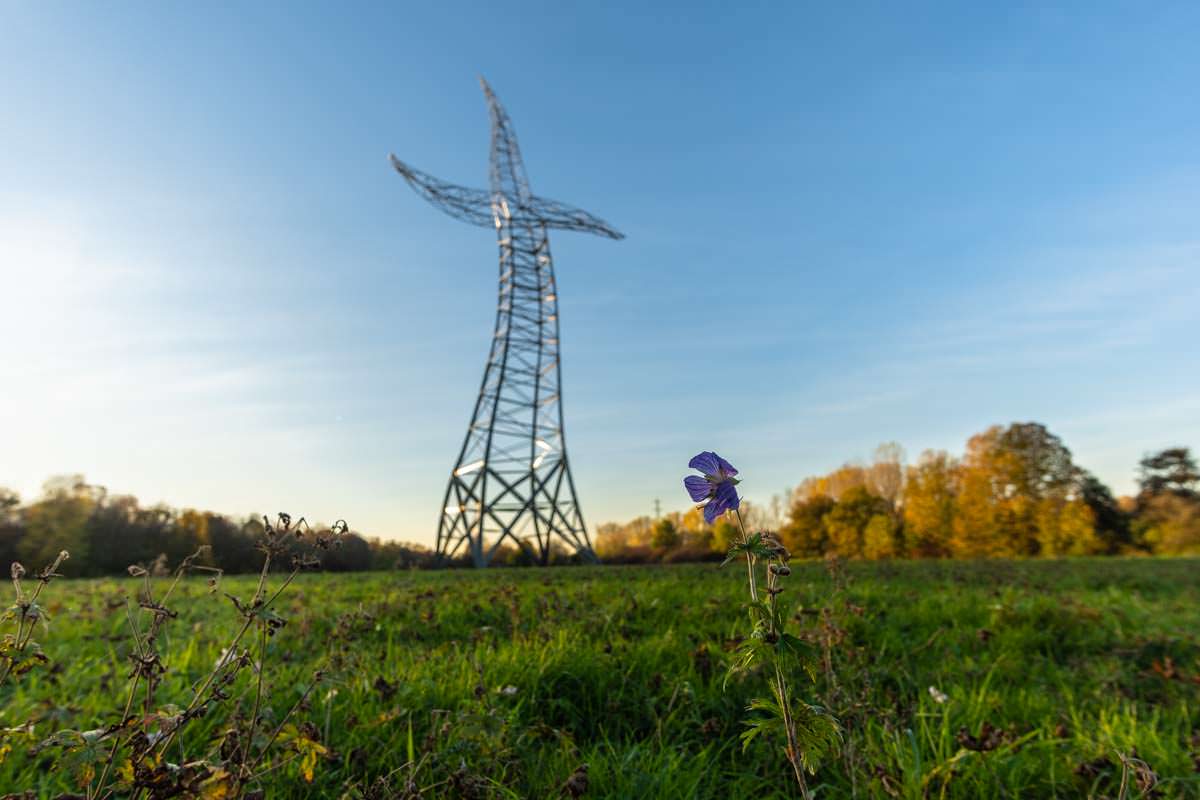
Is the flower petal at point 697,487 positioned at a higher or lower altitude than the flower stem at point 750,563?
higher

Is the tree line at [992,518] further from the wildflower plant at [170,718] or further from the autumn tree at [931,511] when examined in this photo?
the wildflower plant at [170,718]

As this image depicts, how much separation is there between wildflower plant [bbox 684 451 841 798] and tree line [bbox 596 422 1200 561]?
36452mm

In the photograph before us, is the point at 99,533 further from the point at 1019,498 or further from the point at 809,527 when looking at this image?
the point at 1019,498

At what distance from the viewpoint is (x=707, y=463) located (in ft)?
4.30

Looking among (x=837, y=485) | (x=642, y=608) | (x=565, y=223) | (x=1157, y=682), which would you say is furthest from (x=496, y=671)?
(x=837, y=485)

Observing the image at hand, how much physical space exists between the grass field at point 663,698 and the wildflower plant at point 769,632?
1.92 ft

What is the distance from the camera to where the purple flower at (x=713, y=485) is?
1295 mm

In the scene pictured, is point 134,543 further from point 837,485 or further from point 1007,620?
point 837,485

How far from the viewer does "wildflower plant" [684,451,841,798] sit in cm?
120

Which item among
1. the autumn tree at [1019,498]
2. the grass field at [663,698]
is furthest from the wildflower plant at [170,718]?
the autumn tree at [1019,498]

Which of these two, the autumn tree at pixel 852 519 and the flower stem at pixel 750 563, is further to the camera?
the autumn tree at pixel 852 519

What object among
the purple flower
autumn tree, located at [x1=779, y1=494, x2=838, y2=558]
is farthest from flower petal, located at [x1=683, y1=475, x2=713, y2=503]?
autumn tree, located at [x1=779, y1=494, x2=838, y2=558]

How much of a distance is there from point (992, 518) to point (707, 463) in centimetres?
4683

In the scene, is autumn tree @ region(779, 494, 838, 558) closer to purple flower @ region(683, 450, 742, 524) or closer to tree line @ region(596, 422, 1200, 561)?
tree line @ region(596, 422, 1200, 561)
